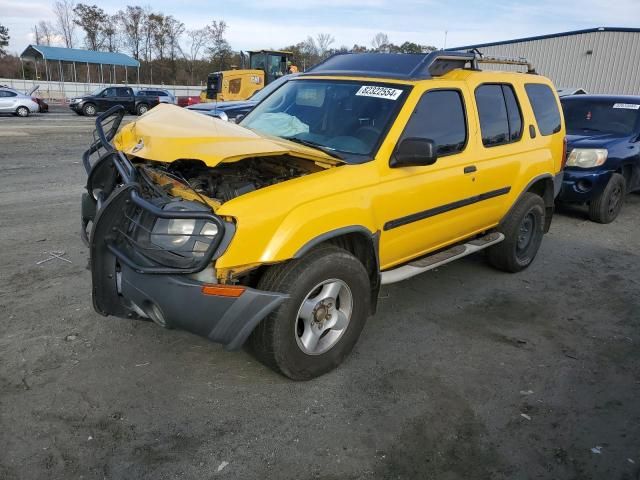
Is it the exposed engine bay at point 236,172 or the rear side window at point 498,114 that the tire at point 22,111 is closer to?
the exposed engine bay at point 236,172

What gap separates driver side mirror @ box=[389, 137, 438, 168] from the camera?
3.51 metres

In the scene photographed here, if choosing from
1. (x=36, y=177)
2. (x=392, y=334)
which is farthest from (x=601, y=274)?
(x=36, y=177)

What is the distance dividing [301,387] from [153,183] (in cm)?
166

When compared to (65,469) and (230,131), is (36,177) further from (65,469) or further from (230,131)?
(65,469)

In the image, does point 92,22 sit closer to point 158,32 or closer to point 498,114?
point 158,32

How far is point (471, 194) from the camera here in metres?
4.43

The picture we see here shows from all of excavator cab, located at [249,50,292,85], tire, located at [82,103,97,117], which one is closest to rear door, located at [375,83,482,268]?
excavator cab, located at [249,50,292,85]

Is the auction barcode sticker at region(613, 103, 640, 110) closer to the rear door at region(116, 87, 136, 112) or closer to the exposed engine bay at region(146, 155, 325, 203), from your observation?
the exposed engine bay at region(146, 155, 325, 203)

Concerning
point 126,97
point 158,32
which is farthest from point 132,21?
point 126,97

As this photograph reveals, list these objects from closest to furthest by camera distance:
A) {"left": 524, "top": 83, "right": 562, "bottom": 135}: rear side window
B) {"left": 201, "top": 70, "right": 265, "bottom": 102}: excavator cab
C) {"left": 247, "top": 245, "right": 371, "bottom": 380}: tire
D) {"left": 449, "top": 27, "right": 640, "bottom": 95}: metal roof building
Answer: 1. {"left": 247, "top": 245, "right": 371, "bottom": 380}: tire
2. {"left": 524, "top": 83, "right": 562, "bottom": 135}: rear side window
3. {"left": 201, "top": 70, "right": 265, "bottom": 102}: excavator cab
4. {"left": 449, "top": 27, "right": 640, "bottom": 95}: metal roof building

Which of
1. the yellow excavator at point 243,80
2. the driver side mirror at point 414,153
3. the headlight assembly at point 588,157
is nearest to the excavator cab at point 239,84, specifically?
the yellow excavator at point 243,80

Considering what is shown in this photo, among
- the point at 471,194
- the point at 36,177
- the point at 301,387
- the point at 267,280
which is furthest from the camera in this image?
the point at 36,177

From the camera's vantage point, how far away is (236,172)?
3.71m

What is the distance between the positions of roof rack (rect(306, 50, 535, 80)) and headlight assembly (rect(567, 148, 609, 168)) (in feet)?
11.7
